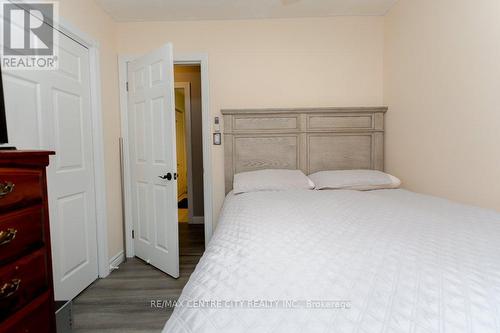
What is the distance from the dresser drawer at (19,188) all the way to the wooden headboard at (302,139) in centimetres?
177

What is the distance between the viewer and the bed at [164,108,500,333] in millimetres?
592

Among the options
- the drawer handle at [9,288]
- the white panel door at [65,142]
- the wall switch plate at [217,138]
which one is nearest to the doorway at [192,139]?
the wall switch plate at [217,138]

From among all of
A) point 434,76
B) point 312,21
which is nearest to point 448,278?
point 434,76

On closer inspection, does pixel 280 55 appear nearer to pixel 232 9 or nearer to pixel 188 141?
pixel 232 9

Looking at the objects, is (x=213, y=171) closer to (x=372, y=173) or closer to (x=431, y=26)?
(x=372, y=173)

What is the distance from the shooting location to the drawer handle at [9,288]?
95cm

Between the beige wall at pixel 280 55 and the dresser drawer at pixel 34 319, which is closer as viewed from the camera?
the dresser drawer at pixel 34 319

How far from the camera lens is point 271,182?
7.68 ft

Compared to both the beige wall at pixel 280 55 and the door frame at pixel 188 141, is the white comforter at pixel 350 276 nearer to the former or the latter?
the beige wall at pixel 280 55

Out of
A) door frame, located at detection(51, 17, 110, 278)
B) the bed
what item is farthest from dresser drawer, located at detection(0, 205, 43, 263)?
door frame, located at detection(51, 17, 110, 278)

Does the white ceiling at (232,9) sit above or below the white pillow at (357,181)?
above

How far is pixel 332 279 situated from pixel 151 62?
2349 millimetres

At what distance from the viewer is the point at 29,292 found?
1.06 m

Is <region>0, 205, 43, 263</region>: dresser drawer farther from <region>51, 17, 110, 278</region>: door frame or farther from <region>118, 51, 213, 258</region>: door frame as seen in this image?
<region>118, 51, 213, 258</region>: door frame
